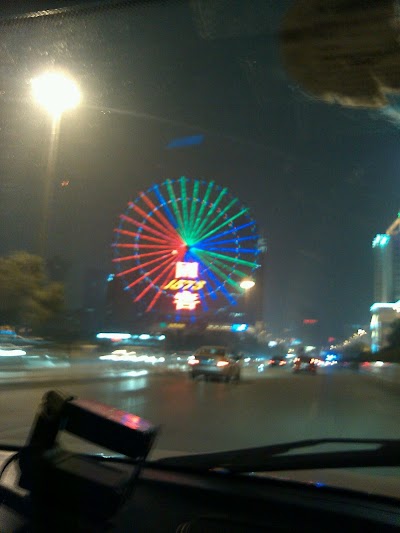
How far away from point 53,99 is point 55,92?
40.1 inches

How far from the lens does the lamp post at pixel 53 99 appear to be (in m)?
13.8

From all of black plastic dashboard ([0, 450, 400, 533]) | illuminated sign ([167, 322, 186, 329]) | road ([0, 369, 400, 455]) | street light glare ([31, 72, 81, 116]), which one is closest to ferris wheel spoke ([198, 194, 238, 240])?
illuminated sign ([167, 322, 186, 329])

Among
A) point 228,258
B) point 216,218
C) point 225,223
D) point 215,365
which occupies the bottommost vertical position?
point 215,365

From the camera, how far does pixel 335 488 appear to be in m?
3.93

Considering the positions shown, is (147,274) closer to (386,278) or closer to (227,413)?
(386,278)

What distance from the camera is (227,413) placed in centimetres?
1345

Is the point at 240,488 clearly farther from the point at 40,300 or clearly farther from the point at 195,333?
the point at 195,333

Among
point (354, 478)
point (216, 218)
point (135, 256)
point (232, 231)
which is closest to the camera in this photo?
point (354, 478)

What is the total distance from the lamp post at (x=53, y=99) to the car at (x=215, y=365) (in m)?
7.61

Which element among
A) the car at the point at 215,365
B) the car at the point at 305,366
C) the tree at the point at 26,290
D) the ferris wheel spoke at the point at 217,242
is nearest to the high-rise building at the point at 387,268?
the ferris wheel spoke at the point at 217,242

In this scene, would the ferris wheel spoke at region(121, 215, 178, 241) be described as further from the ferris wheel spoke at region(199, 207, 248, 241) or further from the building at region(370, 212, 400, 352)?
the building at region(370, 212, 400, 352)

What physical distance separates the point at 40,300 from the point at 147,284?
2683cm

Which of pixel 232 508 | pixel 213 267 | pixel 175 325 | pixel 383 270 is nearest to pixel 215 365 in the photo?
pixel 232 508

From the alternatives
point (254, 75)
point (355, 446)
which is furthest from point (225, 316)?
point (355, 446)
